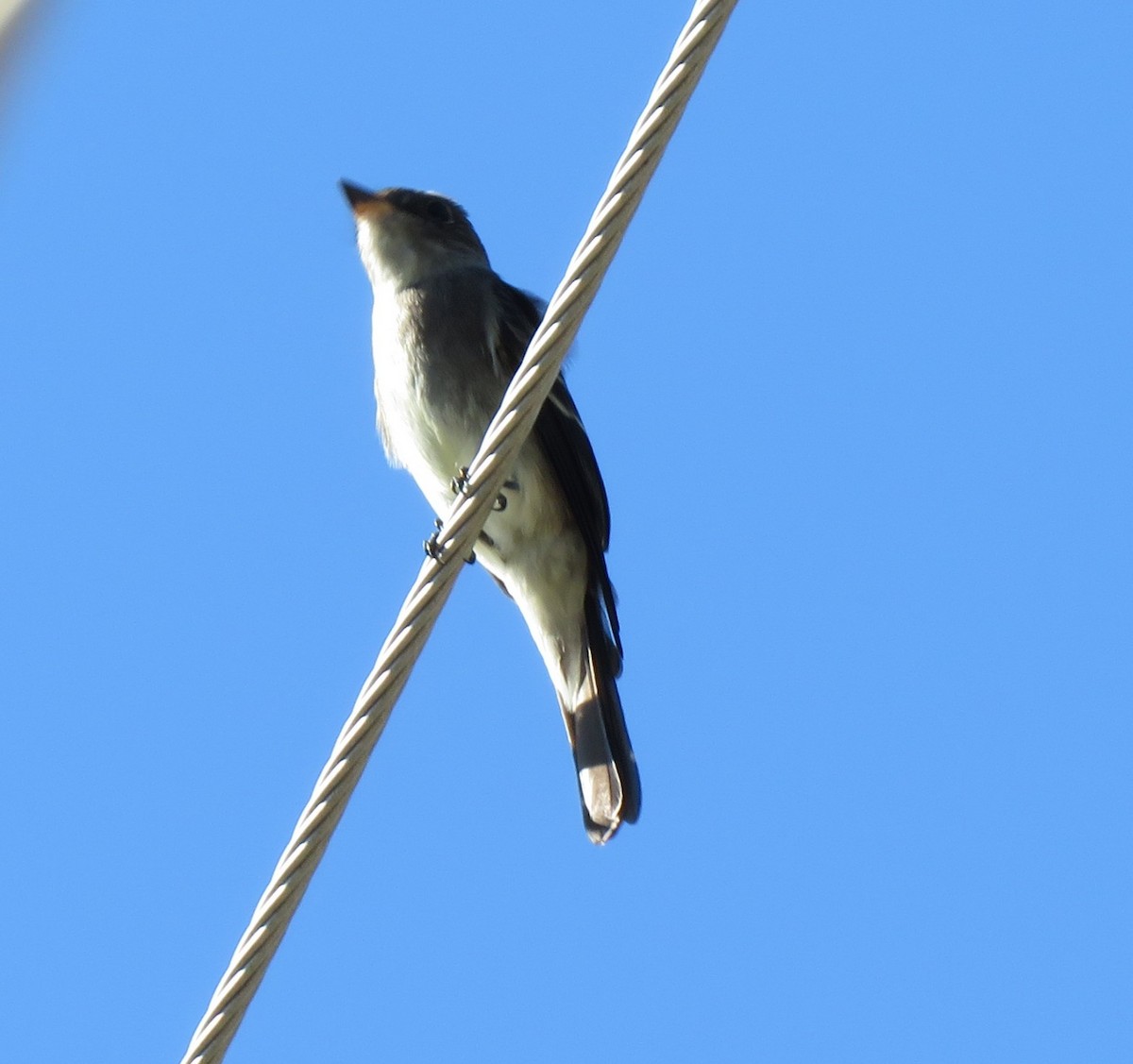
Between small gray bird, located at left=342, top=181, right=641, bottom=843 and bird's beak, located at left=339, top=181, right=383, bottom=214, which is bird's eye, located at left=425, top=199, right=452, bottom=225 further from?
small gray bird, located at left=342, top=181, right=641, bottom=843

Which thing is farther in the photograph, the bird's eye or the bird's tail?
the bird's eye

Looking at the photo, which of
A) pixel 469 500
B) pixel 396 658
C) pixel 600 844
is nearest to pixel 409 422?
pixel 600 844

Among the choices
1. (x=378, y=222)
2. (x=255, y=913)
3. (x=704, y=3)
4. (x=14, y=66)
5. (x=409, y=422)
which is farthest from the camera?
(x=378, y=222)

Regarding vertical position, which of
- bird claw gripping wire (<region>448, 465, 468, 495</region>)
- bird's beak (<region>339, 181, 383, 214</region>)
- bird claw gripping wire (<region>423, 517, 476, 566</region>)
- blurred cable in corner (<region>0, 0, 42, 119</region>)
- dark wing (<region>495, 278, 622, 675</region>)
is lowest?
blurred cable in corner (<region>0, 0, 42, 119</region>)

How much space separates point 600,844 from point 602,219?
286 centimetres

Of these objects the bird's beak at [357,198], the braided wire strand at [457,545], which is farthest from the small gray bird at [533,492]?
the braided wire strand at [457,545]

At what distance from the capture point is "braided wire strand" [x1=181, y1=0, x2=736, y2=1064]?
2.59 m

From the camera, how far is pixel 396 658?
298 cm

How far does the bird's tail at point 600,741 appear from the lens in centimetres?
532

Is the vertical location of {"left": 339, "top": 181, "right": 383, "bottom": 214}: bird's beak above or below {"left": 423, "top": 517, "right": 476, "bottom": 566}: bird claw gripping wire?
above

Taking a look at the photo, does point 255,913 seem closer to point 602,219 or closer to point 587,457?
point 602,219

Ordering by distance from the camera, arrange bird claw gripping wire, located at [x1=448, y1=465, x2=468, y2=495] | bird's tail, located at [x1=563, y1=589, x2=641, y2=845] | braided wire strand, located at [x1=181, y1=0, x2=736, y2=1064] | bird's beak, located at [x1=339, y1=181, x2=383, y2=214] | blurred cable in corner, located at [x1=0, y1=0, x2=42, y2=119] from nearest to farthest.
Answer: blurred cable in corner, located at [x1=0, y1=0, x2=42, y2=119] < braided wire strand, located at [x1=181, y1=0, x2=736, y2=1064] < bird claw gripping wire, located at [x1=448, y1=465, x2=468, y2=495] < bird's tail, located at [x1=563, y1=589, x2=641, y2=845] < bird's beak, located at [x1=339, y1=181, x2=383, y2=214]

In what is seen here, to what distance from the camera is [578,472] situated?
560cm

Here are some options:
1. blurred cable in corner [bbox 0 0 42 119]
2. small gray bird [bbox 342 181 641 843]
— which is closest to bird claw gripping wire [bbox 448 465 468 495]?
small gray bird [bbox 342 181 641 843]
